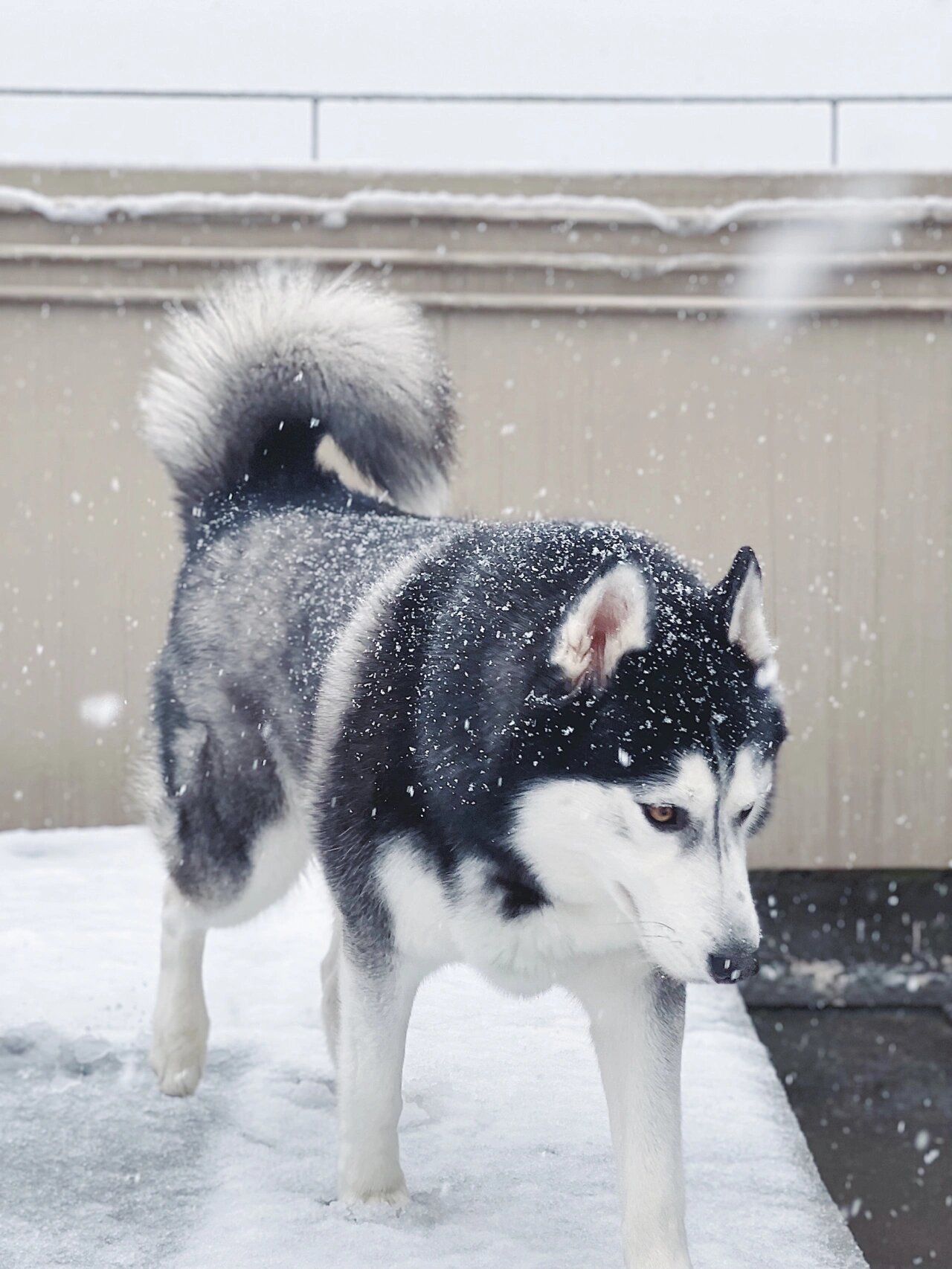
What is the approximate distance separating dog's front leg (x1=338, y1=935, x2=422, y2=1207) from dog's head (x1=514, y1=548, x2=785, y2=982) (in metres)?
0.48

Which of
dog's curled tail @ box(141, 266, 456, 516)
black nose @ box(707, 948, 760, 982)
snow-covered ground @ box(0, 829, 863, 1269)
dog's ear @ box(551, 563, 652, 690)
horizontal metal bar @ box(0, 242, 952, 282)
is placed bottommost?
snow-covered ground @ box(0, 829, 863, 1269)

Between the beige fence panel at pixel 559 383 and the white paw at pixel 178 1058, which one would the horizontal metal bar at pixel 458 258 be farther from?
the white paw at pixel 178 1058

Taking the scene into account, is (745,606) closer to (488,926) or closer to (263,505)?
(488,926)

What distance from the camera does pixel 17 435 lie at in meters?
5.62

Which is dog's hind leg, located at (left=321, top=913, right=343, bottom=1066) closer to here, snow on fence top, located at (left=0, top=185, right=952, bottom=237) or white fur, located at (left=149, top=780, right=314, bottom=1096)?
white fur, located at (left=149, top=780, right=314, bottom=1096)

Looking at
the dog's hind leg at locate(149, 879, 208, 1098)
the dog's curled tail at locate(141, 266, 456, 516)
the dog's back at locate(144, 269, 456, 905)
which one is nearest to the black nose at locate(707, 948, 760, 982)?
the dog's back at locate(144, 269, 456, 905)

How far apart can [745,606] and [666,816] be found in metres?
0.38

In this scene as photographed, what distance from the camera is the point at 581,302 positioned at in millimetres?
5590

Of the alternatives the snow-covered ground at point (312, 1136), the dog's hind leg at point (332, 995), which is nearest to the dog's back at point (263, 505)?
the dog's hind leg at point (332, 995)

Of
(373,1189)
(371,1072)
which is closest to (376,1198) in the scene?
(373,1189)

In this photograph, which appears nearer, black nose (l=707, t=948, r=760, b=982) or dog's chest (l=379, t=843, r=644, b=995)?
black nose (l=707, t=948, r=760, b=982)

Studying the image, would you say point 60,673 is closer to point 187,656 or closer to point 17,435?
point 17,435

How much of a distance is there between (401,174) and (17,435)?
6.58 feet

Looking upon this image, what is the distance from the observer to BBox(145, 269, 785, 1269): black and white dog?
194 cm
